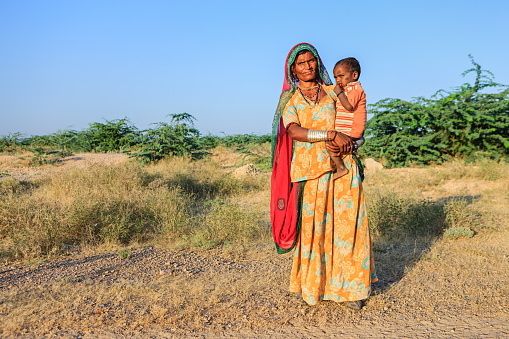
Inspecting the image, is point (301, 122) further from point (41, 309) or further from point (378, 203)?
point (378, 203)

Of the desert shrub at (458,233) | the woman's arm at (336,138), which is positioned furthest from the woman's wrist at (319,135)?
the desert shrub at (458,233)

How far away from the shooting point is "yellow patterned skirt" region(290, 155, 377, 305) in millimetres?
2811

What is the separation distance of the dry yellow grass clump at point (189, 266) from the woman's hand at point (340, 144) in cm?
114

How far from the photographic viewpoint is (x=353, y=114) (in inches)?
107

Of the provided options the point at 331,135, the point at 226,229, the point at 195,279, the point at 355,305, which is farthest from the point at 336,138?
the point at 226,229

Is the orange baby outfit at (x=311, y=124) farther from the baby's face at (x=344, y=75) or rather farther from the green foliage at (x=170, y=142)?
the green foliage at (x=170, y=142)

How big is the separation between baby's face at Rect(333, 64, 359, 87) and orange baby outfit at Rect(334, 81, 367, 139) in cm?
3

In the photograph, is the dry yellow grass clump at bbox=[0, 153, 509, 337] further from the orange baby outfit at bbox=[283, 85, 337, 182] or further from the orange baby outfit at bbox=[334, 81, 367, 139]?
the orange baby outfit at bbox=[334, 81, 367, 139]

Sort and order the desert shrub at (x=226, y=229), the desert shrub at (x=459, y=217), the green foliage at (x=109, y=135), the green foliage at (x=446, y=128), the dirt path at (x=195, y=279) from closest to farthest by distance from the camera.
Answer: the dirt path at (x=195, y=279) → the desert shrub at (x=226, y=229) → the desert shrub at (x=459, y=217) → the green foliage at (x=446, y=128) → the green foliage at (x=109, y=135)

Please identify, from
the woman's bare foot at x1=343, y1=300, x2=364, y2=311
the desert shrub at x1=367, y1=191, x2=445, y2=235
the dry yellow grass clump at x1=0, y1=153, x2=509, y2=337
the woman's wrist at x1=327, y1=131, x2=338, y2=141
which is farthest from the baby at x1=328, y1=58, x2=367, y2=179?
the desert shrub at x1=367, y1=191, x2=445, y2=235

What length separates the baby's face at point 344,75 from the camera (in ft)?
8.74

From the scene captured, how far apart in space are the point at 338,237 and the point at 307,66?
47.7 inches

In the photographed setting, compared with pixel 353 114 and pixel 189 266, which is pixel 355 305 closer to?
pixel 353 114

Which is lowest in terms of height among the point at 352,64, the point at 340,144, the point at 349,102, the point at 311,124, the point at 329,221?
the point at 329,221
